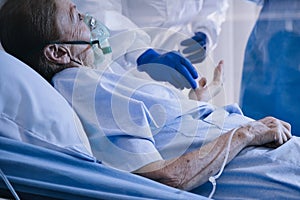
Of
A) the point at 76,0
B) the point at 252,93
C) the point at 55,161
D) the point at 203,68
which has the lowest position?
the point at 252,93

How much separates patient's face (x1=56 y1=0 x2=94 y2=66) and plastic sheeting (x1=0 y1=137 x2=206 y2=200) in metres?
0.38

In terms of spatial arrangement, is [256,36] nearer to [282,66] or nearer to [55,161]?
[282,66]

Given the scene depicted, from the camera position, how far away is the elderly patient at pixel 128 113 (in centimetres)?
112

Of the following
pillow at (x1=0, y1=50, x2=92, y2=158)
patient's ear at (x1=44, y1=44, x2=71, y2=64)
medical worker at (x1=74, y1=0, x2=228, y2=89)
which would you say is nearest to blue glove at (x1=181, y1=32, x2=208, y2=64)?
medical worker at (x1=74, y1=0, x2=228, y2=89)

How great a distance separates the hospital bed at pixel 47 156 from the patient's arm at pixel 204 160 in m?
0.06

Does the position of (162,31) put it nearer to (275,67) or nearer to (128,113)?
(275,67)

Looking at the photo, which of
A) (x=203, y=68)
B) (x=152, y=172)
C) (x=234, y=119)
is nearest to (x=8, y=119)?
(x=152, y=172)

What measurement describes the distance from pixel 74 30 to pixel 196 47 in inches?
35.6

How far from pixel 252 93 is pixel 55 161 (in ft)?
4.07

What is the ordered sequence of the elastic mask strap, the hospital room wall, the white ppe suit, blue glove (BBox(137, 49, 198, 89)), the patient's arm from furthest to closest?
the hospital room wall → the white ppe suit → blue glove (BBox(137, 49, 198, 89)) → the patient's arm → the elastic mask strap

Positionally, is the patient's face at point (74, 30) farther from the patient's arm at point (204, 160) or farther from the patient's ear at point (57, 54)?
the patient's arm at point (204, 160)

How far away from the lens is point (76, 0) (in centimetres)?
172

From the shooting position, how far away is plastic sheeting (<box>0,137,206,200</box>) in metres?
1.00

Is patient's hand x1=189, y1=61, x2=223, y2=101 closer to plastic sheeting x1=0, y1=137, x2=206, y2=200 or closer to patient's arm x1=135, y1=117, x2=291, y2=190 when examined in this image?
patient's arm x1=135, y1=117, x2=291, y2=190
